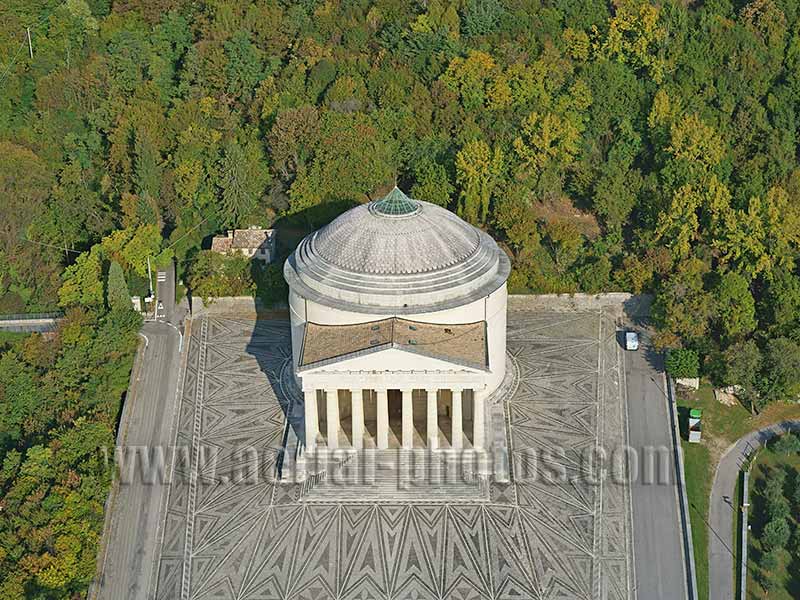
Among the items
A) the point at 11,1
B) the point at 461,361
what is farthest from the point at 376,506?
the point at 11,1

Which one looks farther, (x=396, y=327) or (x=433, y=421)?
(x=433, y=421)

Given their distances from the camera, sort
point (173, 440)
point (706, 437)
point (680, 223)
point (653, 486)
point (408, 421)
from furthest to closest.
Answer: point (680, 223), point (706, 437), point (173, 440), point (408, 421), point (653, 486)

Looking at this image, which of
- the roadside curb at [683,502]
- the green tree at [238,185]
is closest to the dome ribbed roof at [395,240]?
the roadside curb at [683,502]

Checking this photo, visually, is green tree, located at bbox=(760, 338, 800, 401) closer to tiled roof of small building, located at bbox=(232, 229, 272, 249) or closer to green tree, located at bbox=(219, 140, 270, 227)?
tiled roof of small building, located at bbox=(232, 229, 272, 249)

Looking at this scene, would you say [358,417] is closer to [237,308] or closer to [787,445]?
[237,308]

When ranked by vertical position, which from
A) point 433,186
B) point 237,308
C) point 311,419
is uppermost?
point 433,186

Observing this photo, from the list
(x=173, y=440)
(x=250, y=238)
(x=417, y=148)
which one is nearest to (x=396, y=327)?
(x=173, y=440)

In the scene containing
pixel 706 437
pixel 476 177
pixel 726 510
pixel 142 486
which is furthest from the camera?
pixel 476 177
